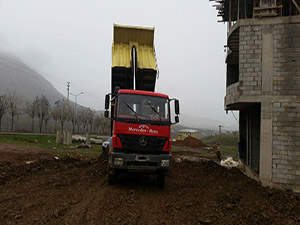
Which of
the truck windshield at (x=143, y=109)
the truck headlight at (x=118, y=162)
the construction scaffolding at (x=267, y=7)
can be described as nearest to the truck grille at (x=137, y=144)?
the truck headlight at (x=118, y=162)

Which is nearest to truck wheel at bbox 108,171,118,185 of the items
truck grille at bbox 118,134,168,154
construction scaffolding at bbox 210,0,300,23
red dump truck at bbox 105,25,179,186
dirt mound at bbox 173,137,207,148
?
red dump truck at bbox 105,25,179,186

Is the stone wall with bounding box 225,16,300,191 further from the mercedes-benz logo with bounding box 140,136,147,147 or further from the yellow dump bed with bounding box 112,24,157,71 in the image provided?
the mercedes-benz logo with bounding box 140,136,147,147

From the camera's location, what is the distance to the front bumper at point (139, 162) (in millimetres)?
7168

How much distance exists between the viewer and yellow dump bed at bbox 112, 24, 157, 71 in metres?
10.8

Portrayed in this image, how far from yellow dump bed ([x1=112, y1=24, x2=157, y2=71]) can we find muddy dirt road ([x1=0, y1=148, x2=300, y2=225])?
16.2ft

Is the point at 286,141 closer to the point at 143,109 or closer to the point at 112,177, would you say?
the point at 143,109

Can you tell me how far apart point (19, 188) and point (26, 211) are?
8.20ft

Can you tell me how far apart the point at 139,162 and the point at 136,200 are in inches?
42.0

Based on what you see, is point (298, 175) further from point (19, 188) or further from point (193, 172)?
point (19, 188)

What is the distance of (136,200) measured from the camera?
Answer: 22.2 ft

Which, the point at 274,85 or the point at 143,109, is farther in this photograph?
the point at 274,85

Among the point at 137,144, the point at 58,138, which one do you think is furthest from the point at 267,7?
the point at 58,138

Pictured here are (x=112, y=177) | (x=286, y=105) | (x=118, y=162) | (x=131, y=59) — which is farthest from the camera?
(x=131, y=59)

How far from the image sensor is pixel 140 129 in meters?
7.33
